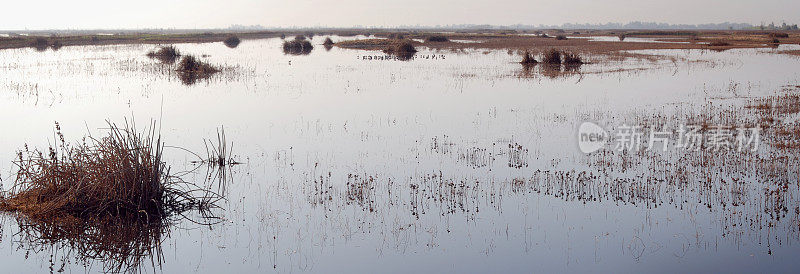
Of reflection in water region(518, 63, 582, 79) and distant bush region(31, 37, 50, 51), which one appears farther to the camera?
distant bush region(31, 37, 50, 51)

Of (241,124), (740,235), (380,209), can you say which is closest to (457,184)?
(380,209)

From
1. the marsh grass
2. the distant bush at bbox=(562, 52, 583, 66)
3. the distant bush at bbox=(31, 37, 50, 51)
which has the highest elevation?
the distant bush at bbox=(31, 37, 50, 51)

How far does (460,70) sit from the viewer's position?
33.6 m

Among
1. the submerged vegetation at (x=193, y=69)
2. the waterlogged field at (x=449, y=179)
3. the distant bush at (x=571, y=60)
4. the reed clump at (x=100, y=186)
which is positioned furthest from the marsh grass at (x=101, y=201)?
the distant bush at (x=571, y=60)

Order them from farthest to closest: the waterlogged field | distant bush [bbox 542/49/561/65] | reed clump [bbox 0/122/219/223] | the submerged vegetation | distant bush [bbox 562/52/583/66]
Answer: distant bush [bbox 542/49/561/65] < distant bush [bbox 562/52/583/66] < the submerged vegetation < reed clump [bbox 0/122/219/223] < the waterlogged field

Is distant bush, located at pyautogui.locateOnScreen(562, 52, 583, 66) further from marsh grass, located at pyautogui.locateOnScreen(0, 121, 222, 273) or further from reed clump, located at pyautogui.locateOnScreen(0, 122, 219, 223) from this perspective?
reed clump, located at pyautogui.locateOnScreen(0, 122, 219, 223)

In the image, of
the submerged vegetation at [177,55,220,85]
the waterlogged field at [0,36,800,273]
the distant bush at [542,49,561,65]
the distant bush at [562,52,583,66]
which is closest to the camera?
the waterlogged field at [0,36,800,273]

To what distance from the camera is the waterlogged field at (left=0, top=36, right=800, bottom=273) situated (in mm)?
8117

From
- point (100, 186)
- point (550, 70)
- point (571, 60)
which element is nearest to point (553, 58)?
point (571, 60)

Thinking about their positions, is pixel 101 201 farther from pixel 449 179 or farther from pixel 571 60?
pixel 571 60

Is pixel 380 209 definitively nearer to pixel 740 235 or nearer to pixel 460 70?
pixel 740 235

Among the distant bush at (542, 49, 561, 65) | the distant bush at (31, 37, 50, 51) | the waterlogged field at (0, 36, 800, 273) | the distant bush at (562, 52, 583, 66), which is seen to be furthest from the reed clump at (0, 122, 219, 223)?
the distant bush at (31, 37, 50, 51)

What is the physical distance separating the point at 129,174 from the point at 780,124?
551 inches

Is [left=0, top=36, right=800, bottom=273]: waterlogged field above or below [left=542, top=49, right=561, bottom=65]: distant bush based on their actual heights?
below
